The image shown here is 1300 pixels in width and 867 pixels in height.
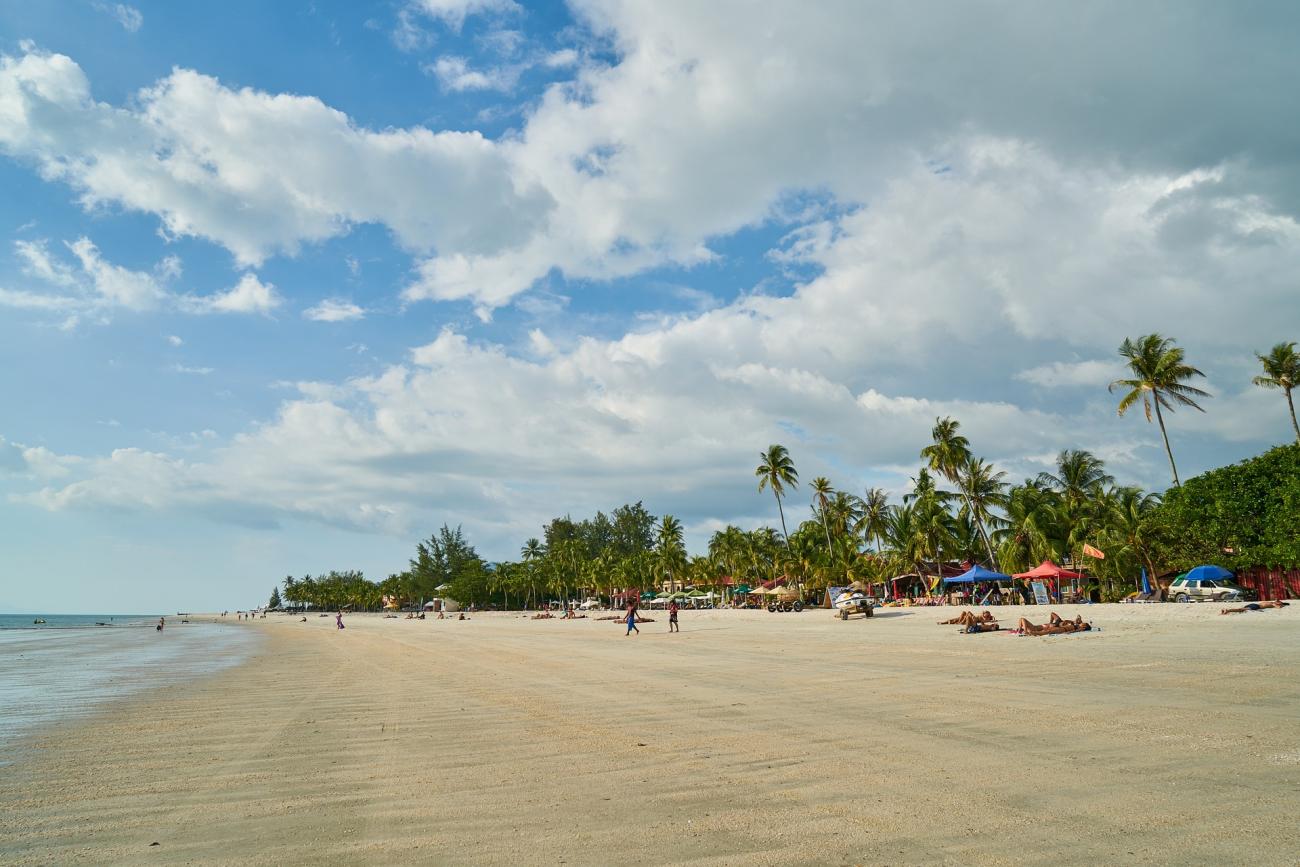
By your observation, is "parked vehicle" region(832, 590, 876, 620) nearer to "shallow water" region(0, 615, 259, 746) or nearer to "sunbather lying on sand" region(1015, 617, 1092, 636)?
"sunbather lying on sand" region(1015, 617, 1092, 636)

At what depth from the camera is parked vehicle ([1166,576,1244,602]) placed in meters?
35.1

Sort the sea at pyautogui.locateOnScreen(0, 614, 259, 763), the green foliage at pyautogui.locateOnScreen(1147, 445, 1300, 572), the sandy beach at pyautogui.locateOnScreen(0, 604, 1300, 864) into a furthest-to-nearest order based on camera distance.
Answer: the green foliage at pyautogui.locateOnScreen(1147, 445, 1300, 572) < the sea at pyautogui.locateOnScreen(0, 614, 259, 763) < the sandy beach at pyautogui.locateOnScreen(0, 604, 1300, 864)

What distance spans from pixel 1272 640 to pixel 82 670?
37715 mm

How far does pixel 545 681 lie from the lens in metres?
16.4

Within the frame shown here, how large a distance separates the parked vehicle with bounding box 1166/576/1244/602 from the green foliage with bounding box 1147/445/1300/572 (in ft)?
4.91

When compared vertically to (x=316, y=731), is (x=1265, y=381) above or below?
above

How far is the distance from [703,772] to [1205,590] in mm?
39696

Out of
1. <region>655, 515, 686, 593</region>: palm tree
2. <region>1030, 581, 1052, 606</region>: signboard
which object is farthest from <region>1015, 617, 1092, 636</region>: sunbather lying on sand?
<region>655, 515, 686, 593</region>: palm tree

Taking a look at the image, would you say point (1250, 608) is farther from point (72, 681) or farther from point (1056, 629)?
point (72, 681)

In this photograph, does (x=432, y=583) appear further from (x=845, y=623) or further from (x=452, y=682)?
(x=452, y=682)

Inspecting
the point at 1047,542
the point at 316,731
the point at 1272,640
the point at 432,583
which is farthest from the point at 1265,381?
the point at 432,583

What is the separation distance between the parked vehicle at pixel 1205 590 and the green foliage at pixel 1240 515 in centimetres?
150

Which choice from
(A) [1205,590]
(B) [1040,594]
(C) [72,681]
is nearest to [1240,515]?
(A) [1205,590]

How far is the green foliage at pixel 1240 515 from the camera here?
3562 centimetres
